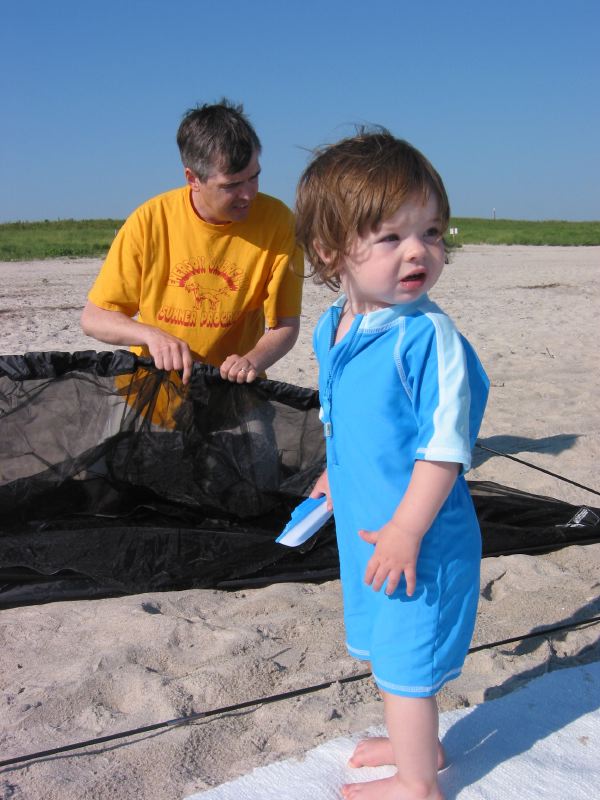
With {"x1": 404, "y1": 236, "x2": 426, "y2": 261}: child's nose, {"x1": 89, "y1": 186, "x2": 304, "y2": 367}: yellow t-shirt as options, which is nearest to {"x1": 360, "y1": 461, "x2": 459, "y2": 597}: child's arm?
{"x1": 404, "y1": 236, "x2": 426, "y2": 261}: child's nose

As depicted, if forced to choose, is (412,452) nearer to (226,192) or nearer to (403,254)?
A: (403,254)

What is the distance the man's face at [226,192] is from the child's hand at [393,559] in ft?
5.41

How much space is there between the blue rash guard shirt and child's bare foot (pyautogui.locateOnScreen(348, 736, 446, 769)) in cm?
31

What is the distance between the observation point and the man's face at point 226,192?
9.48 ft

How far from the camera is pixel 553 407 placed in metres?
5.64

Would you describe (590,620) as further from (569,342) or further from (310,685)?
(569,342)

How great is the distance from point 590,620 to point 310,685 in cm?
94

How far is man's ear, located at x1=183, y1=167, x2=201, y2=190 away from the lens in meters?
2.95

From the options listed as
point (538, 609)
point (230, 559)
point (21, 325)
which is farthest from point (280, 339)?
point (21, 325)

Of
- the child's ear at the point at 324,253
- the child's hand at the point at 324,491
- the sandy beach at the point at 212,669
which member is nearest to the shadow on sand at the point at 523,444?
the sandy beach at the point at 212,669

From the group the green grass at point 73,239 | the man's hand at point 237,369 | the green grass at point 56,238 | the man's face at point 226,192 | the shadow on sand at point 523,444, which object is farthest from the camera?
the green grass at point 73,239

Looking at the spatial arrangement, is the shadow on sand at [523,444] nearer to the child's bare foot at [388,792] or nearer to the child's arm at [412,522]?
the child's bare foot at [388,792]

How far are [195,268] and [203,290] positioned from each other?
9cm

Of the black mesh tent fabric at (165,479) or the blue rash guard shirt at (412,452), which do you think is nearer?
the blue rash guard shirt at (412,452)
